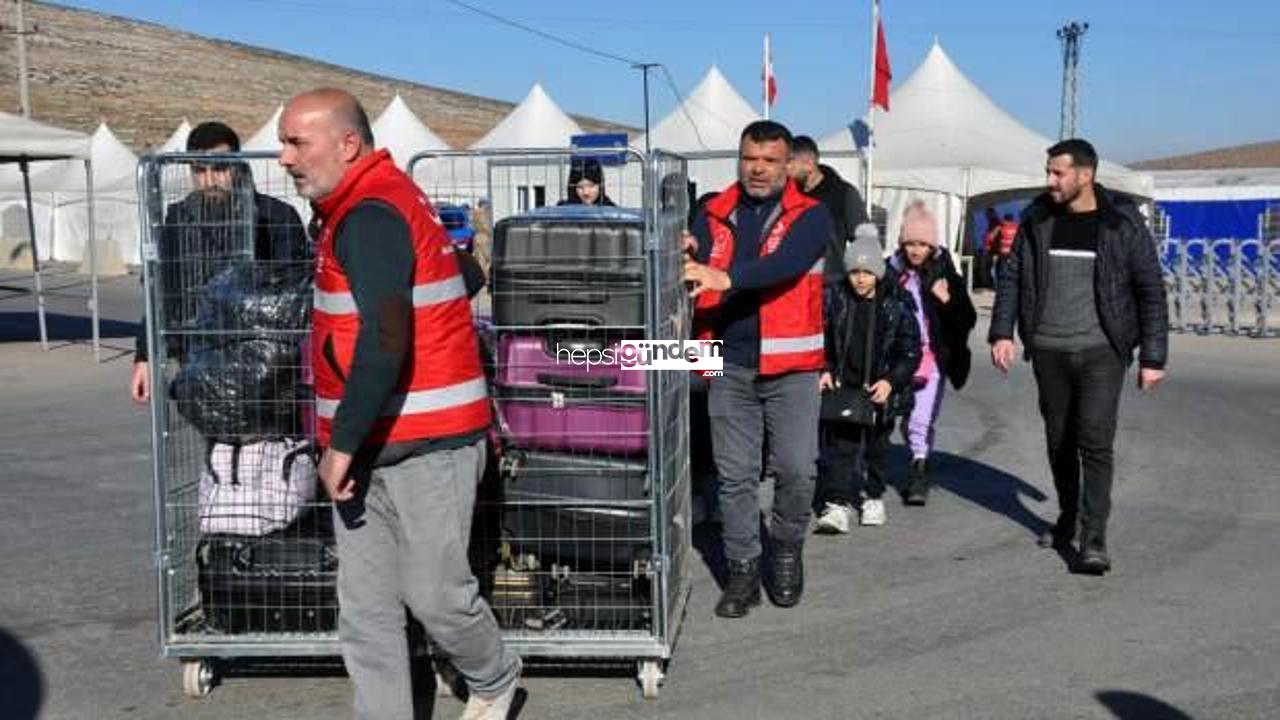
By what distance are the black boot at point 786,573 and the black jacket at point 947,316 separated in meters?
2.60

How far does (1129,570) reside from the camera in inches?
263

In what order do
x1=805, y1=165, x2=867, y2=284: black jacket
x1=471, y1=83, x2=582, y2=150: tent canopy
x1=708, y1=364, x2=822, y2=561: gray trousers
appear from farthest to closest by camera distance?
x1=471, y1=83, x2=582, y2=150: tent canopy < x1=805, y1=165, x2=867, y2=284: black jacket < x1=708, y1=364, x2=822, y2=561: gray trousers

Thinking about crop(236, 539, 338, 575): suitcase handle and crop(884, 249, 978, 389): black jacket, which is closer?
crop(236, 539, 338, 575): suitcase handle

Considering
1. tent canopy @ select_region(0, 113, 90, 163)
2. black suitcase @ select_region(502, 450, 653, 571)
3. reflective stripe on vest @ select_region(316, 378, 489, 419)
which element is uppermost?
tent canopy @ select_region(0, 113, 90, 163)

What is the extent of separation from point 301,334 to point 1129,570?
4.06 meters

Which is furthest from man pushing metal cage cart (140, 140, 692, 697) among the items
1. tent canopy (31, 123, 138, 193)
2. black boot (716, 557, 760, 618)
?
tent canopy (31, 123, 138, 193)

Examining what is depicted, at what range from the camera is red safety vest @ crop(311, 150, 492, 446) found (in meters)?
3.96

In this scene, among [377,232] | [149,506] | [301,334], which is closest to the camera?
[377,232]

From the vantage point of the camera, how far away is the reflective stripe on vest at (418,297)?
3934mm

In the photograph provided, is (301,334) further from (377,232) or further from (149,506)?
(149,506)

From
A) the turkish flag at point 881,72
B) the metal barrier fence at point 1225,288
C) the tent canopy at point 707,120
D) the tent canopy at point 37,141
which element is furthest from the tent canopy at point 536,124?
the tent canopy at point 37,141

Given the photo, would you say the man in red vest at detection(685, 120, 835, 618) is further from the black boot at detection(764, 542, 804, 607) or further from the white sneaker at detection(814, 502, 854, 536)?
the white sneaker at detection(814, 502, 854, 536)

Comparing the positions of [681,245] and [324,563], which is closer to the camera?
A: [324,563]

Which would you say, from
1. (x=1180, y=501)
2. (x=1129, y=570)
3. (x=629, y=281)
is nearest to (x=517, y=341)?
(x=629, y=281)
